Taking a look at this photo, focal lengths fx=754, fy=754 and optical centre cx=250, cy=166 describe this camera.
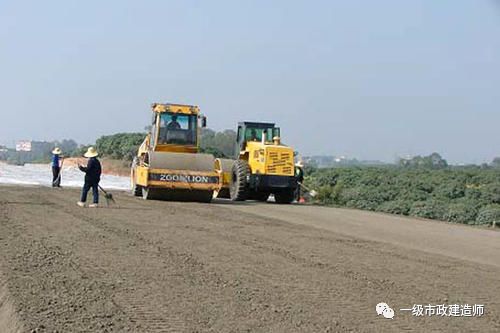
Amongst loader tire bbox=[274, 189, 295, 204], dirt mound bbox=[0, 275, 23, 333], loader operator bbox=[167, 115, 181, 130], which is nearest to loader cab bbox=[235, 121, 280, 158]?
loader tire bbox=[274, 189, 295, 204]

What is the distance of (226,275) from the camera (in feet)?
30.2

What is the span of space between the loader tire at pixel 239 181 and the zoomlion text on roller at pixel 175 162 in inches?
41.0

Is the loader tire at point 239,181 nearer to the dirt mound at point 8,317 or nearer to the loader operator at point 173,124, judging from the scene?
the loader operator at point 173,124

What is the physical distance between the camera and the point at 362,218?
20.6 m

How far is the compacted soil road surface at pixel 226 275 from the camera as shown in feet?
23.0

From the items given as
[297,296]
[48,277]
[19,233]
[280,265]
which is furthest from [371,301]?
[19,233]

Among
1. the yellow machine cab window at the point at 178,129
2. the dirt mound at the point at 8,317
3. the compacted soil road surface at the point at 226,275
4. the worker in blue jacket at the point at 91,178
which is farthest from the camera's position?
the yellow machine cab window at the point at 178,129

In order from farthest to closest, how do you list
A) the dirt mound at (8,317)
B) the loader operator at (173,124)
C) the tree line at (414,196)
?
the tree line at (414,196) < the loader operator at (173,124) < the dirt mound at (8,317)

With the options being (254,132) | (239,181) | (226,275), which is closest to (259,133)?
(254,132)

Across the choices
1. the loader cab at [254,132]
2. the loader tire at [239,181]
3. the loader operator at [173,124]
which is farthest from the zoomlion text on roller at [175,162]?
the loader cab at [254,132]

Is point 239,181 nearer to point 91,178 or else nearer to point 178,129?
point 178,129

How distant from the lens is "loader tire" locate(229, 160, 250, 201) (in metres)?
24.0

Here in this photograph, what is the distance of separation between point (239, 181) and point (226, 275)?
48.7ft

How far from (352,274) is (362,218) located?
36.1 ft
